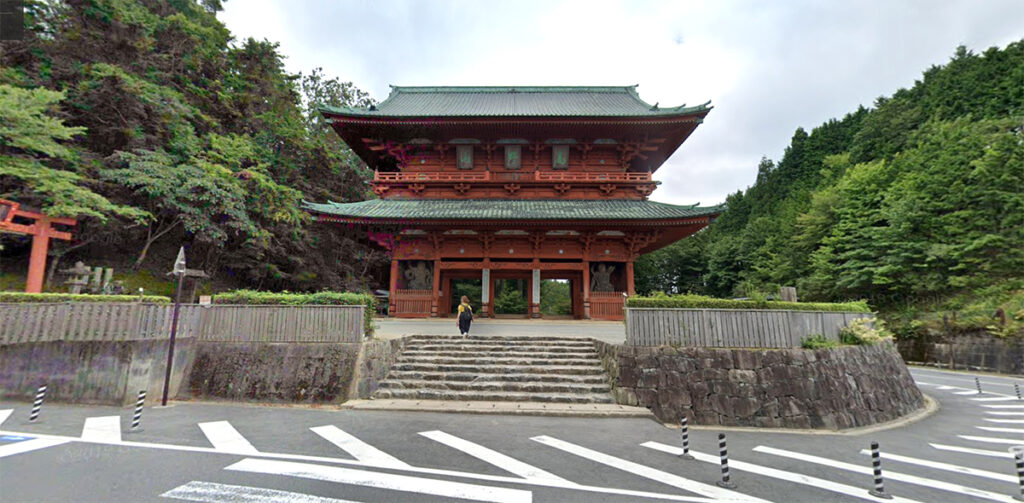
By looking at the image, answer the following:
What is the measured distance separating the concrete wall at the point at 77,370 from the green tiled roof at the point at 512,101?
15.1 m

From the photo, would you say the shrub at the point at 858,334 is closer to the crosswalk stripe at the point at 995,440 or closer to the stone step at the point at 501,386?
the crosswalk stripe at the point at 995,440

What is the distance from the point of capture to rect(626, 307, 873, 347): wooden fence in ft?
30.3

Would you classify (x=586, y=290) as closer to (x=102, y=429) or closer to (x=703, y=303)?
(x=703, y=303)

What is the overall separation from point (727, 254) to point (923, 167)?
16948 millimetres

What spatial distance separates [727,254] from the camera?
4075 cm

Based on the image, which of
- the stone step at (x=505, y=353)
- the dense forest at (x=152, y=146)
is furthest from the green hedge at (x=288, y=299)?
the dense forest at (x=152, y=146)

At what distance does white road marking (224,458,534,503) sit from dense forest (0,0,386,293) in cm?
1730

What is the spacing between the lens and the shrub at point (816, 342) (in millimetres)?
9305

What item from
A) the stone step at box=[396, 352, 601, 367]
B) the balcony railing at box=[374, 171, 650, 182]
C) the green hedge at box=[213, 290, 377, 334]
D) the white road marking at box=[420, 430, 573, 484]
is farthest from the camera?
the balcony railing at box=[374, 171, 650, 182]

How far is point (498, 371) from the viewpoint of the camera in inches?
396

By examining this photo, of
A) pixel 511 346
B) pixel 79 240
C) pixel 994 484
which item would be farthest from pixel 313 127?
pixel 994 484

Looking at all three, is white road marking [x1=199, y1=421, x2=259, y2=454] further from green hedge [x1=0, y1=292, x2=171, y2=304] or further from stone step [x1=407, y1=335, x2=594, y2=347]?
stone step [x1=407, y1=335, x2=594, y2=347]

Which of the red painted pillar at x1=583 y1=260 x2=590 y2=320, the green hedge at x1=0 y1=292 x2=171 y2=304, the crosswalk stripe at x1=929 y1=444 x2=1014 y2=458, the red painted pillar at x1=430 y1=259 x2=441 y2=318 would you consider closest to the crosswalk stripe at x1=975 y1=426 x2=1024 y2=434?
the crosswalk stripe at x1=929 y1=444 x2=1014 y2=458

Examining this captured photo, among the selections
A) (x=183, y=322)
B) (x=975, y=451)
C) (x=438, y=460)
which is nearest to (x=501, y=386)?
(x=438, y=460)
